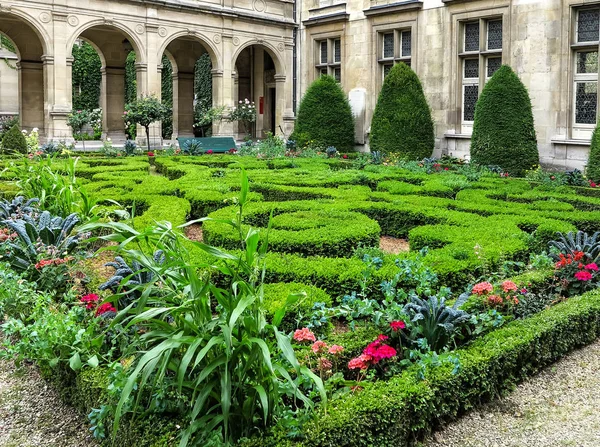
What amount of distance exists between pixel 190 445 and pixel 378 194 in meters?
6.45

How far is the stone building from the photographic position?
14.2m

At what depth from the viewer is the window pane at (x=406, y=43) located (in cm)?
1812

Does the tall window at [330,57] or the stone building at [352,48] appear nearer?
A: the stone building at [352,48]

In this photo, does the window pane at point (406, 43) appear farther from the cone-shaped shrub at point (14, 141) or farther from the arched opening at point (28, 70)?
the arched opening at point (28, 70)

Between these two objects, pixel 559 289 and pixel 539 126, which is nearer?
pixel 559 289

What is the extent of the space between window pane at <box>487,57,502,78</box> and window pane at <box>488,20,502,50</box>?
262mm

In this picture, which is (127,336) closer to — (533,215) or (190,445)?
(190,445)

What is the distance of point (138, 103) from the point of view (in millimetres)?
18141

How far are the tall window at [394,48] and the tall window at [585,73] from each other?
16.2ft

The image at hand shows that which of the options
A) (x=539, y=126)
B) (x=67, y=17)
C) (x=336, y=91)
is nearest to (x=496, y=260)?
(x=539, y=126)

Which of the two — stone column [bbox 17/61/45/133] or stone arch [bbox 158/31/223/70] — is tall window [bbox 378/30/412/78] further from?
stone column [bbox 17/61/45/133]

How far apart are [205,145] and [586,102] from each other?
33.2ft

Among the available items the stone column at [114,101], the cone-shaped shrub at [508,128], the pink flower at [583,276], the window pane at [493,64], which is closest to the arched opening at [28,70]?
the stone column at [114,101]

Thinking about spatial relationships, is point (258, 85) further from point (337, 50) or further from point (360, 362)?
point (360, 362)
